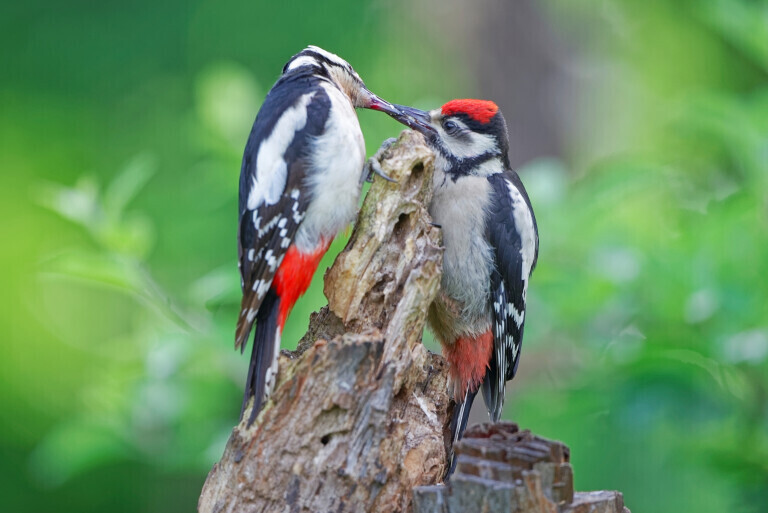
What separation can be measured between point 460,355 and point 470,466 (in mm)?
1237

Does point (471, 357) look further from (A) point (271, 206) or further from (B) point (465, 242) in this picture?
(A) point (271, 206)

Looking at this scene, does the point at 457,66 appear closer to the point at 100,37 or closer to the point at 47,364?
the point at 100,37

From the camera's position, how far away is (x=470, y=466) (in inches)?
74.5

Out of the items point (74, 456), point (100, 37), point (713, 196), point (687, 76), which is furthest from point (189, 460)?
point (687, 76)

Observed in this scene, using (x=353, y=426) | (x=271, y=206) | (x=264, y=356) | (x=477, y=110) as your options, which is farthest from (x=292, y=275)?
(x=477, y=110)

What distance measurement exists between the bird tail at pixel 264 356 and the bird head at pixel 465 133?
861mm

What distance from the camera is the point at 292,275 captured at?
8.87 feet

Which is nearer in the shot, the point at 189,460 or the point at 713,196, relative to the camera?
the point at 713,196

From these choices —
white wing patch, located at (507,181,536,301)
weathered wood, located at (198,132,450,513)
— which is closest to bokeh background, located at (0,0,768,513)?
white wing patch, located at (507,181,536,301)

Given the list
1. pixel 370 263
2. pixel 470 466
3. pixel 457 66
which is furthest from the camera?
pixel 457 66

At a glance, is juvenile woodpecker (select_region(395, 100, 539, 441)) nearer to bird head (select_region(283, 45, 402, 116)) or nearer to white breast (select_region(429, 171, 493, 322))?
white breast (select_region(429, 171, 493, 322))

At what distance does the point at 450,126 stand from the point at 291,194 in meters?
0.67

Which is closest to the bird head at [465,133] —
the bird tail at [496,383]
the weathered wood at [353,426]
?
the bird tail at [496,383]

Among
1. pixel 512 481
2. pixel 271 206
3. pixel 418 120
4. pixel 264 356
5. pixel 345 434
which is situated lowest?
pixel 512 481
